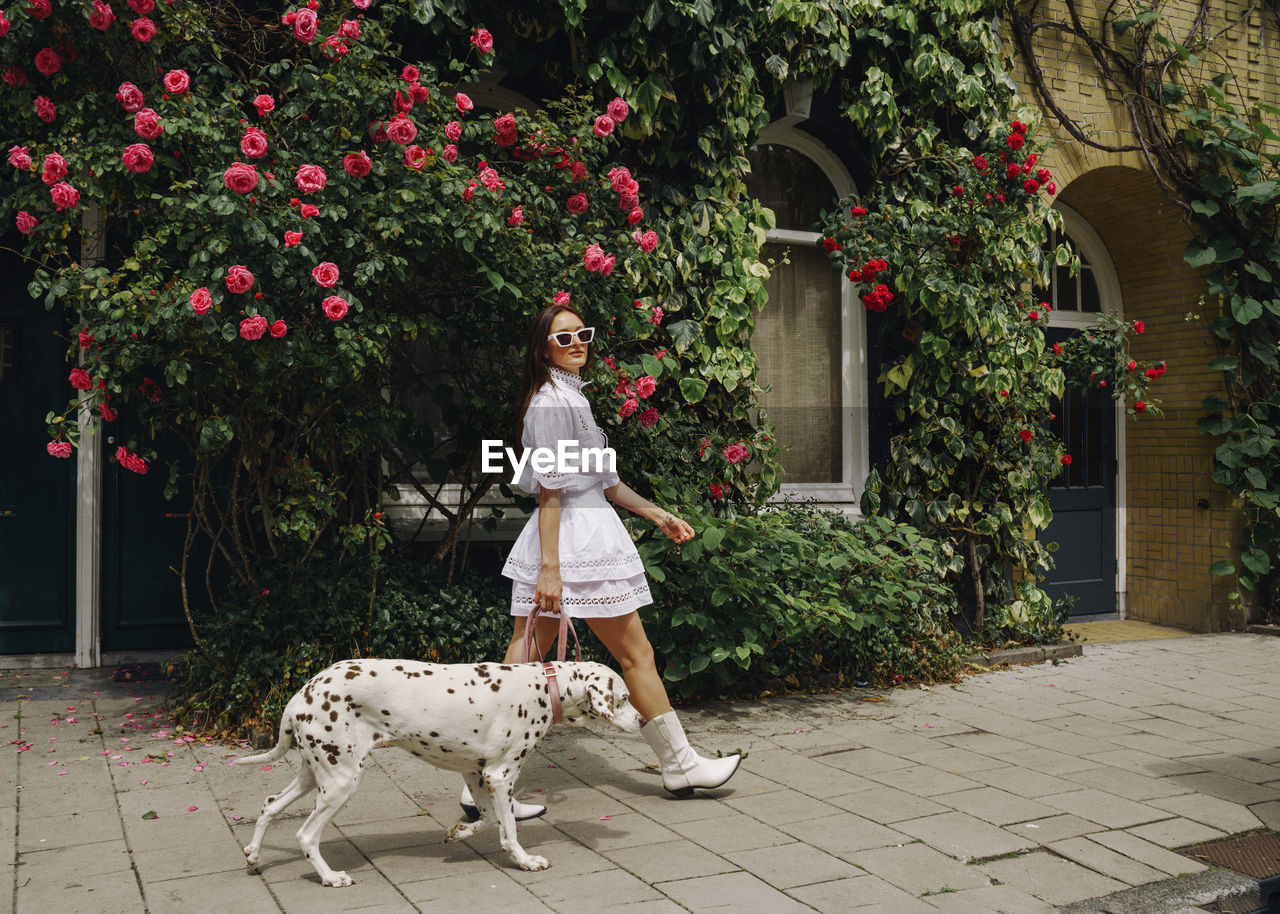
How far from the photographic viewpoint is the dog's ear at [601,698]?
149 inches

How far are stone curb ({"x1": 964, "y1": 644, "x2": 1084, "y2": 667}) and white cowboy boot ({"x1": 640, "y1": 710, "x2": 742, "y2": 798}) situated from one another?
11.2 ft

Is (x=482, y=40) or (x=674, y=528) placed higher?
(x=482, y=40)

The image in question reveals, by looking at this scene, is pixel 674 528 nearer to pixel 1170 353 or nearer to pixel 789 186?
pixel 789 186

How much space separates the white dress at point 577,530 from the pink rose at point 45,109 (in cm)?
268

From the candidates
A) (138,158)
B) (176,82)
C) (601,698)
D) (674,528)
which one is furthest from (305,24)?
(601,698)

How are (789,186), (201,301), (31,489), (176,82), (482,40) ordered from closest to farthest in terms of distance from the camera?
(201,301) → (176,82) → (482,40) → (31,489) → (789,186)

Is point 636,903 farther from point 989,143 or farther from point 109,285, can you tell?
point 989,143

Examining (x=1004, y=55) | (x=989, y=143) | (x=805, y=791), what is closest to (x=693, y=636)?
(x=805, y=791)

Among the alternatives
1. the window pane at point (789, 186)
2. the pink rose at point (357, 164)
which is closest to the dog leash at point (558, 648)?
the pink rose at point (357, 164)

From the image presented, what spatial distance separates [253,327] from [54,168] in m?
1.07

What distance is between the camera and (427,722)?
11.7ft

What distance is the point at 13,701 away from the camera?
19.5ft

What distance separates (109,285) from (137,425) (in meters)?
2.07

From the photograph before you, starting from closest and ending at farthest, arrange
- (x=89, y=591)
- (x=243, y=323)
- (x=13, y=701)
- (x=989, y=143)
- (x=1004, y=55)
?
(x=243, y=323), (x=13, y=701), (x=89, y=591), (x=989, y=143), (x=1004, y=55)
